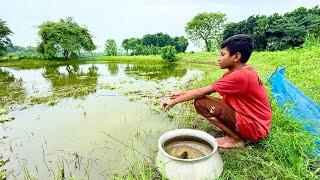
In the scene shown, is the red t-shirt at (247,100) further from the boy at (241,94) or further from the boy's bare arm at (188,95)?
the boy's bare arm at (188,95)

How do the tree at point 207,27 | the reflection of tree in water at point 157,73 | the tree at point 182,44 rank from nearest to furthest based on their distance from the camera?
the reflection of tree in water at point 157,73
the tree at point 207,27
the tree at point 182,44

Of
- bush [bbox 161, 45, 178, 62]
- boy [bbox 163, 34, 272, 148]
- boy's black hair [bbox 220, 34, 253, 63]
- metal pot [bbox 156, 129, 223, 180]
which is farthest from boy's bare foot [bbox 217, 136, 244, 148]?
bush [bbox 161, 45, 178, 62]

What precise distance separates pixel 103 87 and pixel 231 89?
28.1ft

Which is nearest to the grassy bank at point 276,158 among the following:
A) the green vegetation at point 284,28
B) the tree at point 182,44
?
the green vegetation at point 284,28

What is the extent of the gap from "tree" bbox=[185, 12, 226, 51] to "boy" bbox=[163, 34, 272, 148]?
4151 centimetres

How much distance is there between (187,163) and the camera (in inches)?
104

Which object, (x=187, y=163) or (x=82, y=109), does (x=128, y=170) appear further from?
(x=82, y=109)

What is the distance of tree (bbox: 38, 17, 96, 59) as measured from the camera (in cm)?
3556

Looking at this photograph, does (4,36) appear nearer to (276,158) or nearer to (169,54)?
(169,54)

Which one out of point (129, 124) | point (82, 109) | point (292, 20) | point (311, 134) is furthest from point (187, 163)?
point (292, 20)

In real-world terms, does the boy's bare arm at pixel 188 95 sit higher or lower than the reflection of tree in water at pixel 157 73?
higher

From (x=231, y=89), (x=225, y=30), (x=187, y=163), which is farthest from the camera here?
(x=225, y=30)

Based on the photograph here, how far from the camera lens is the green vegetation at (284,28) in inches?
1129

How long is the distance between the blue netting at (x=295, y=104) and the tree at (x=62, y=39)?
34408 mm
